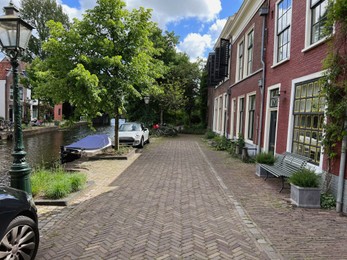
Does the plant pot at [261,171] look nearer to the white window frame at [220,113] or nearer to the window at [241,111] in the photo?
the window at [241,111]

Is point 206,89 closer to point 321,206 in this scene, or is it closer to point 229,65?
point 229,65

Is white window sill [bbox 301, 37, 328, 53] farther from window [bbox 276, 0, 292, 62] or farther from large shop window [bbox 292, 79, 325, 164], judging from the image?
window [bbox 276, 0, 292, 62]

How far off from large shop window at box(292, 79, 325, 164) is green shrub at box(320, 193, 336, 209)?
1.10 metres

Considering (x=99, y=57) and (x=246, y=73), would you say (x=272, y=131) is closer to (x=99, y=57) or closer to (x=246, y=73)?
(x=246, y=73)

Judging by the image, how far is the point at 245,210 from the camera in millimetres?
5395

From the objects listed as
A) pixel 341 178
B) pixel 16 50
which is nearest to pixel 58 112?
pixel 16 50

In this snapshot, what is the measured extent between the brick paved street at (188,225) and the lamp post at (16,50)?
2.63 feet

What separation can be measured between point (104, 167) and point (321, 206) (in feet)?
22.5

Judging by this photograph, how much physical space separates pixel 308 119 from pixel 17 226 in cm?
694

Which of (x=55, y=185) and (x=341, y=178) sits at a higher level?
(x=341, y=178)

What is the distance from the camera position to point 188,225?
4.55 metres

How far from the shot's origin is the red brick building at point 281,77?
7.04 metres

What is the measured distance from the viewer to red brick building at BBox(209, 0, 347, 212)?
7039mm

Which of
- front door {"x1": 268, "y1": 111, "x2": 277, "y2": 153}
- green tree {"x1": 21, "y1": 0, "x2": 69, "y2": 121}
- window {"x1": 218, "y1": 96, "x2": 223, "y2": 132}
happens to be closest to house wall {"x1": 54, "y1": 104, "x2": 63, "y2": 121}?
green tree {"x1": 21, "y1": 0, "x2": 69, "y2": 121}
